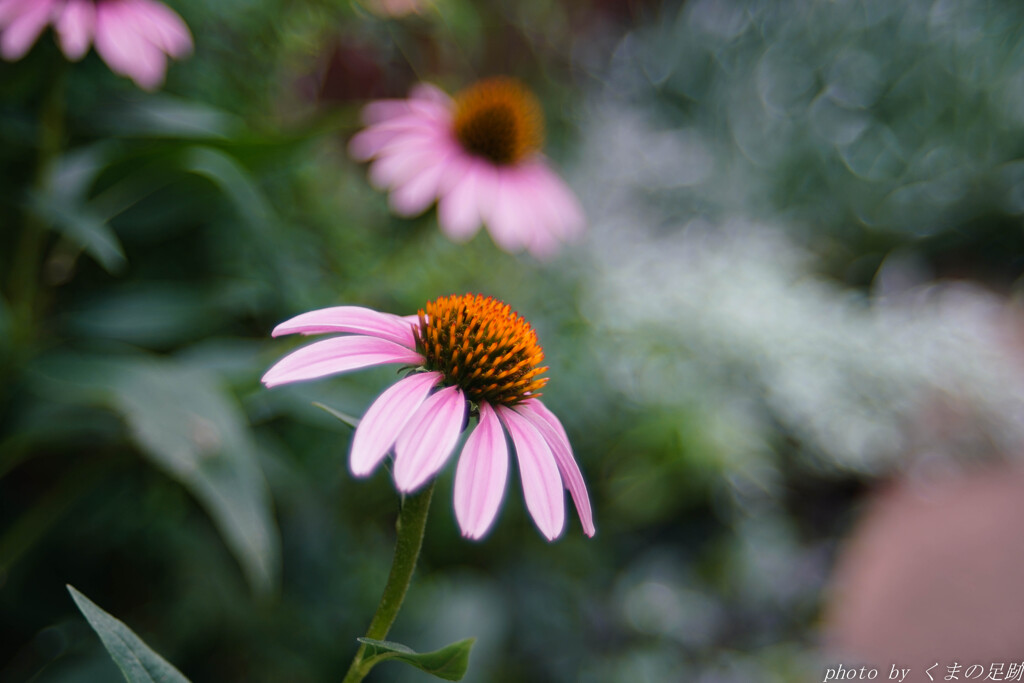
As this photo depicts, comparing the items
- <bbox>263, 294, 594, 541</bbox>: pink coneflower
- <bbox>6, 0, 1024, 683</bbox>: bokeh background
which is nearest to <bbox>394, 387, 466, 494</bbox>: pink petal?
<bbox>263, 294, 594, 541</bbox>: pink coneflower

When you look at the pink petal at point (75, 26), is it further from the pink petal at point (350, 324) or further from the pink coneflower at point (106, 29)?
the pink petal at point (350, 324)

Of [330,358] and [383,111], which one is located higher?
[383,111]

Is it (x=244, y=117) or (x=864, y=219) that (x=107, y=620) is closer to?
(x=244, y=117)

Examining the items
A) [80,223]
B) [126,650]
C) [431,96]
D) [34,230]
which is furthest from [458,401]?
[431,96]

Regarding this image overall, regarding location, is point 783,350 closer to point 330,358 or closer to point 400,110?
point 400,110

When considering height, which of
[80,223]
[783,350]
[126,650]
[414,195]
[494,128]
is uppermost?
[783,350]

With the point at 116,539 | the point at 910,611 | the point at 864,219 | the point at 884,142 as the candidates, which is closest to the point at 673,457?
the point at 910,611
